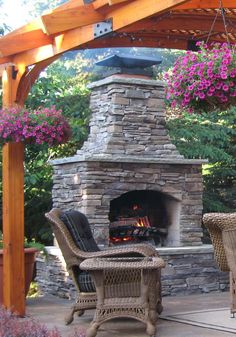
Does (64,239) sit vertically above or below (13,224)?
below

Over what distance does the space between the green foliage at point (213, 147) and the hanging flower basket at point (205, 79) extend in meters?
4.84

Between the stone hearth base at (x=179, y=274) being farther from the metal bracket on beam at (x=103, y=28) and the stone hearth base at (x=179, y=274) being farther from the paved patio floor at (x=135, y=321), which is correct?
the metal bracket on beam at (x=103, y=28)

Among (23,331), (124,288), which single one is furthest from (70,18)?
(23,331)

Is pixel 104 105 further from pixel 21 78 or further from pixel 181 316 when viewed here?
pixel 181 316

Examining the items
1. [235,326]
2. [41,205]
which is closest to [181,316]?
[235,326]

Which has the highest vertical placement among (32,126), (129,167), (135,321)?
(32,126)

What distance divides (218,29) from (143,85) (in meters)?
1.80

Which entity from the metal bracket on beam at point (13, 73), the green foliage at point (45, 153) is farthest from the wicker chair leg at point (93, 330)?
the green foliage at point (45, 153)

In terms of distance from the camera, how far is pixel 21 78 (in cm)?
638

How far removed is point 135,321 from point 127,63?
11.1ft

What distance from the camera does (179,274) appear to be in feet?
26.0

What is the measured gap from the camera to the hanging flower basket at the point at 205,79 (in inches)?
187

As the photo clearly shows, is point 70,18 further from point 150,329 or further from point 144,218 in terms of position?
point 144,218

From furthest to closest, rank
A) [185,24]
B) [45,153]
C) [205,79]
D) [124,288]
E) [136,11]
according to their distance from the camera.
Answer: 1. [45,153]
2. [185,24]
3. [124,288]
4. [136,11]
5. [205,79]
